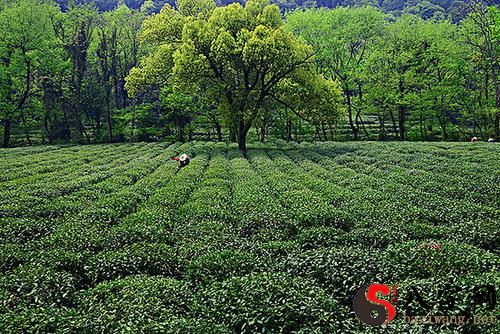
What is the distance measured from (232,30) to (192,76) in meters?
4.74

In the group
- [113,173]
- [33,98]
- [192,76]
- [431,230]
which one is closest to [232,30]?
[192,76]

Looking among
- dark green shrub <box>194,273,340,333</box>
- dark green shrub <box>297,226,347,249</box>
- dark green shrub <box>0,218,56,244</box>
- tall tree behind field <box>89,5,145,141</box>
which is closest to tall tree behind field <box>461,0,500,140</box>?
dark green shrub <box>297,226,347,249</box>

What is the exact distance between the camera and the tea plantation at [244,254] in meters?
5.18

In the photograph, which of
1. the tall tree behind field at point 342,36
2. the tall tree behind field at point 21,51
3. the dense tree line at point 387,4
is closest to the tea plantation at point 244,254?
the tall tree behind field at point 342,36

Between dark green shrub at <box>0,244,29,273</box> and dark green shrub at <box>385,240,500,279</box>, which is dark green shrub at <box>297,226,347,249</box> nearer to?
dark green shrub at <box>385,240,500,279</box>

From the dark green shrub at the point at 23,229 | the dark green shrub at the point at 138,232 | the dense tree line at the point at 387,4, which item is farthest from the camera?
the dense tree line at the point at 387,4

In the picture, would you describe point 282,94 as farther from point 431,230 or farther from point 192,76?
point 431,230

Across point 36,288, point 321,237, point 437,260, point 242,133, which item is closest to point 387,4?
point 242,133

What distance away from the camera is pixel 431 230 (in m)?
8.59

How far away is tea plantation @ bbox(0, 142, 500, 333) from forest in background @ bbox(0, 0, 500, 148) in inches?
637

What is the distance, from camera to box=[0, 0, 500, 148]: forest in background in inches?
1137

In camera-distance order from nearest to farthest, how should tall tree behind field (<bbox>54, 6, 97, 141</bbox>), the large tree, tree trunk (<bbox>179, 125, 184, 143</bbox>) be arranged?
the large tree, tall tree behind field (<bbox>54, 6, 97, 141</bbox>), tree trunk (<bbox>179, 125, 184, 143</bbox>)

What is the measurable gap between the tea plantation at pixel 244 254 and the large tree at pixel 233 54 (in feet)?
49.7

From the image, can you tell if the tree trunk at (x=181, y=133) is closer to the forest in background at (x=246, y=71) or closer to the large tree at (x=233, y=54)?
the forest in background at (x=246, y=71)
